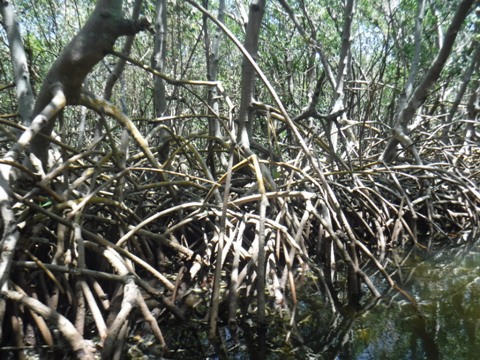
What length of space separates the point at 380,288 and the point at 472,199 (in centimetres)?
207

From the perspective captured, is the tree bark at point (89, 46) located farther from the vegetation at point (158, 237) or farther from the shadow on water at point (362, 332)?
the shadow on water at point (362, 332)

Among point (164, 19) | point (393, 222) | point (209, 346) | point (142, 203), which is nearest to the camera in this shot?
point (209, 346)

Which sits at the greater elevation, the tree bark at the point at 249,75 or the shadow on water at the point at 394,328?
the tree bark at the point at 249,75

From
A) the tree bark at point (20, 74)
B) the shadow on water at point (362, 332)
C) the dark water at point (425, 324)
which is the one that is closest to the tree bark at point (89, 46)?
the tree bark at point (20, 74)

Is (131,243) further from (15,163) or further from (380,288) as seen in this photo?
(380,288)

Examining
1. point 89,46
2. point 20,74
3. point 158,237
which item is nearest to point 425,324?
point 158,237

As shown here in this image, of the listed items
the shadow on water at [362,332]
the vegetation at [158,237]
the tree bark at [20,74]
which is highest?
the tree bark at [20,74]

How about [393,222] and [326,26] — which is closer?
[393,222]

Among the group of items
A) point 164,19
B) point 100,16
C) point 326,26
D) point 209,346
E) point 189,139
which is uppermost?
point 326,26

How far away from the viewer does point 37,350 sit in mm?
1828

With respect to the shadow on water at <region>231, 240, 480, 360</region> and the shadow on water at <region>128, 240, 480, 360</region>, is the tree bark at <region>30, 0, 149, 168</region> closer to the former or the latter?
the shadow on water at <region>128, 240, 480, 360</region>

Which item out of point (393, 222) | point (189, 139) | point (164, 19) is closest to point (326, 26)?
point (164, 19)

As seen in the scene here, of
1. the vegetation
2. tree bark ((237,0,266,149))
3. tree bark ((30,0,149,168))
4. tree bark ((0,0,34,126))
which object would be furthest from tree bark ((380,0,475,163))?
tree bark ((0,0,34,126))

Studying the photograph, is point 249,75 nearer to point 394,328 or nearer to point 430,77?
point 394,328
